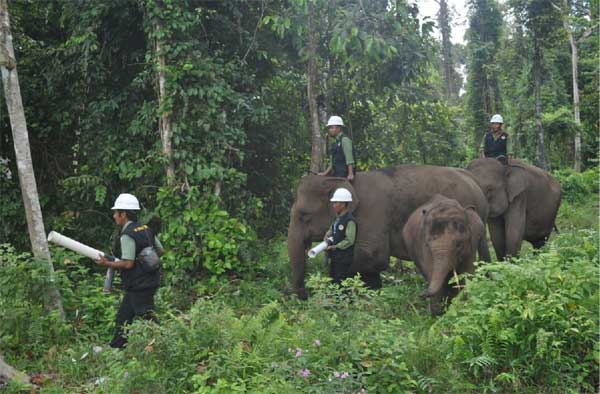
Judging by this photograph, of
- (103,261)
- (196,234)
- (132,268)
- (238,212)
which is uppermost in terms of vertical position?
(103,261)

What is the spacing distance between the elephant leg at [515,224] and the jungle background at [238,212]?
83 centimetres

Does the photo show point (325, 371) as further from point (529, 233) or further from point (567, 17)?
point (567, 17)

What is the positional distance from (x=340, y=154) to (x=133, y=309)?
389 centimetres

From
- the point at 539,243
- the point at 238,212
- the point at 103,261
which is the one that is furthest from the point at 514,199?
the point at 103,261

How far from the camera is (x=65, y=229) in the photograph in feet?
36.3

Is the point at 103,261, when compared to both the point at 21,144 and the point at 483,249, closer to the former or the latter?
the point at 21,144

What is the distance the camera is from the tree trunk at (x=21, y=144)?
7.21 meters

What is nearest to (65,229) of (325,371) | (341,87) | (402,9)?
(341,87)

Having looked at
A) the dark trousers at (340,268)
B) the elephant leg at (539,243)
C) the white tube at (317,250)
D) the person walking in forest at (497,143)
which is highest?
the person walking in forest at (497,143)

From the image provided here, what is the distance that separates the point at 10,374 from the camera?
5.85 m

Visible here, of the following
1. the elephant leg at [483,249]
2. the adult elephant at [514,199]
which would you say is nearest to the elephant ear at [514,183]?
the adult elephant at [514,199]

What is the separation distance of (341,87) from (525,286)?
7.24 m

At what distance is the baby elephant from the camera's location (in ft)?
23.6

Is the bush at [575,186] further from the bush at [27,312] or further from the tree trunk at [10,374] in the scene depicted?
the tree trunk at [10,374]
